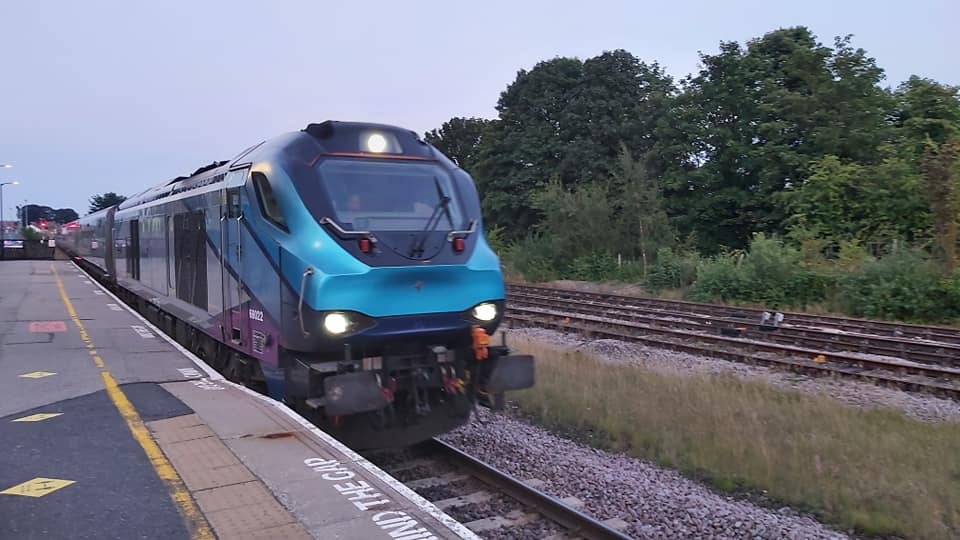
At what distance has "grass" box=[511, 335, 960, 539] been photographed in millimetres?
6109

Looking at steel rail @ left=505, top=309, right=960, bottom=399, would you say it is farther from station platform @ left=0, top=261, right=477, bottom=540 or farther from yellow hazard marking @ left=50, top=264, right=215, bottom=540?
yellow hazard marking @ left=50, top=264, right=215, bottom=540

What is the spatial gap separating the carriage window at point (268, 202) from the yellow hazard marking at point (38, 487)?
2.65 m

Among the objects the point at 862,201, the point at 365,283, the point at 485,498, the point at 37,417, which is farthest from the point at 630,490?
the point at 862,201

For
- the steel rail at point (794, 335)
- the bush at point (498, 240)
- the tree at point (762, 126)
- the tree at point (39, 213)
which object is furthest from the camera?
the tree at point (39, 213)

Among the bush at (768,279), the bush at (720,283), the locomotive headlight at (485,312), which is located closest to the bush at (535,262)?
the bush at (720,283)

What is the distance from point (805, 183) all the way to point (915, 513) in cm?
2356

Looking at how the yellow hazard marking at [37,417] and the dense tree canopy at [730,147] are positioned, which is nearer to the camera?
the yellow hazard marking at [37,417]

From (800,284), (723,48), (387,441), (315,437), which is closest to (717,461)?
(387,441)

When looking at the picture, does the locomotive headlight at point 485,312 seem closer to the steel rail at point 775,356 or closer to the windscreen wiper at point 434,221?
the windscreen wiper at point 434,221

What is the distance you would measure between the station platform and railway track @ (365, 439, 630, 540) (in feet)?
2.97

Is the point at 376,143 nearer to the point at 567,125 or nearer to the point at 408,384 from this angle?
the point at 408,384

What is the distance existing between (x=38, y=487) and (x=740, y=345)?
38.6 feet

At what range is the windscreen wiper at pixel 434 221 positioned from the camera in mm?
6766

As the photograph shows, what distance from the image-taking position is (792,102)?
29422 mm
